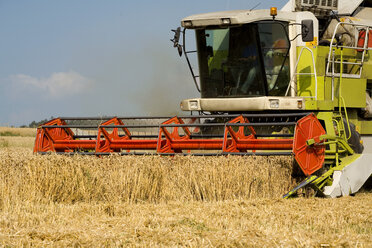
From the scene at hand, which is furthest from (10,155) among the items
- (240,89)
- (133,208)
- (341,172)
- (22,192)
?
(341,172)

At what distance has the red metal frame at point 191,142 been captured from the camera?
583cm

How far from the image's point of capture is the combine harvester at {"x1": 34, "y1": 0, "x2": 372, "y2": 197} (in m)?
6.83

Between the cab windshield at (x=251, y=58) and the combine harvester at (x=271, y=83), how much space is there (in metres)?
0.01

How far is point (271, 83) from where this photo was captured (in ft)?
24.4

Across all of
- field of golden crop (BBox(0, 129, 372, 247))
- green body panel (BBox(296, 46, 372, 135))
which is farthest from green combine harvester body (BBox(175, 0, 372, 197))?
field of golden crop (BBox(0, 129, 372, 247))

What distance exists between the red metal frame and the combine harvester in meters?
0.01

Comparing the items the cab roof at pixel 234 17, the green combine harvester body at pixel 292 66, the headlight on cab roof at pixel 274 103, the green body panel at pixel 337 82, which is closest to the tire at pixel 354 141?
the green combine harvester body at pixel 292 66

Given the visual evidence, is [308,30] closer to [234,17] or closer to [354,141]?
[234,17]

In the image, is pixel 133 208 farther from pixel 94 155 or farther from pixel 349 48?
Answer: pixel 349 48

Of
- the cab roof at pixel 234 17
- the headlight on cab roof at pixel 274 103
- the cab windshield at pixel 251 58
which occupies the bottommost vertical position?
the headlight on cab roof at pixel 274 103

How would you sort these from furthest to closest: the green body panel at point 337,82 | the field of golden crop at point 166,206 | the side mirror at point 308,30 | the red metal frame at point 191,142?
1. the green body panel at point 337,82
2. the side mirror at point 308,30
3. the red metal frame at point 191,142
4. the field of golden crop at point 166,206

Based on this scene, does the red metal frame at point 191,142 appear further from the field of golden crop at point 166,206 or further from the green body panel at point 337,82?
the green body panel at point 337,82

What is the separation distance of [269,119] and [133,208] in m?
3.29

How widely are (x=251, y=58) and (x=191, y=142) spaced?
62.8 inches
